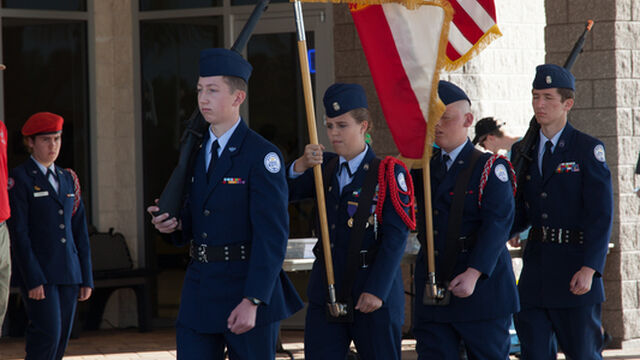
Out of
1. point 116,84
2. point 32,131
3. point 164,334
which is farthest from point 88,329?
point 32,131

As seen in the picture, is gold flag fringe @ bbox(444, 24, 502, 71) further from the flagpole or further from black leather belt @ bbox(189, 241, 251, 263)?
black leather belt @ bbox(189, 241, 251, 263)

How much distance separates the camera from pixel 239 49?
427 cm

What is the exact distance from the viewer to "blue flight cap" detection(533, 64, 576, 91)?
522cm

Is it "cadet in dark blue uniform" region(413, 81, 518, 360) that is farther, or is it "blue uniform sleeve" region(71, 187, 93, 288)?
"blue uniform sleeve" region(71, 187, 93, 288)

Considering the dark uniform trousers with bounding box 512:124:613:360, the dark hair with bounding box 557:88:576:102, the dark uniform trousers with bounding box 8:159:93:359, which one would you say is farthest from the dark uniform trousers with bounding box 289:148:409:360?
the dark uniform trousers with bounding box 8:159:93:359

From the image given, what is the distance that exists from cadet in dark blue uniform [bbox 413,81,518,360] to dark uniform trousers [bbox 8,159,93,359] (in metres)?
2.63

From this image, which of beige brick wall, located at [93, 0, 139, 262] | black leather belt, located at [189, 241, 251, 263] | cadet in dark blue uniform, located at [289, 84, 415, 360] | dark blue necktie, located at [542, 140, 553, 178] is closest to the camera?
black leather belt, located at [189, 241, 251, 263]

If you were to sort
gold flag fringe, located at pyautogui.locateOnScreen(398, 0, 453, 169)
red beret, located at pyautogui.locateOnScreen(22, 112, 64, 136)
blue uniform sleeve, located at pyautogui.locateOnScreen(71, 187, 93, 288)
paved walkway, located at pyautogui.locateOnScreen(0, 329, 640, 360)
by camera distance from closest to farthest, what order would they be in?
gold flag fringe, located at pyautogui.locateOnScreen(398, 0, 453, 169) < red beret, located at pyautogui.locateOnScreen(22, 112, 64, 136) < blue uniform sleeve, located at pyautogui.locateOnScreen(71, 187, 93, 288) < paved walkway, located at pyautogui.locateOnScreen(0, 329, 640, 360)

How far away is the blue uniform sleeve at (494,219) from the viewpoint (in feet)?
14.9

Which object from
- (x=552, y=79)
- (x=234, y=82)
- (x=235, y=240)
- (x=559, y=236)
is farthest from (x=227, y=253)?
(x=552, y=79)

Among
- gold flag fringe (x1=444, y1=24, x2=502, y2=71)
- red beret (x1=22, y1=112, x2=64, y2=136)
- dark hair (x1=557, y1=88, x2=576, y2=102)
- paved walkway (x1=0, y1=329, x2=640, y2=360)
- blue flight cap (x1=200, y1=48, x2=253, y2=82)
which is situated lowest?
paved walkway (x1=0, y1=329, x2=640, y2=360)

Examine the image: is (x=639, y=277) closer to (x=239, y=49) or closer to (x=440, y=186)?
(x=440, y=186)

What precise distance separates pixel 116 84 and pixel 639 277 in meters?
Answer: 5.35

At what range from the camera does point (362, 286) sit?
444cm
